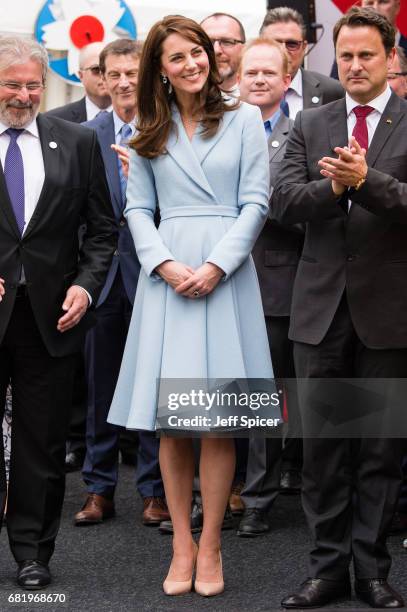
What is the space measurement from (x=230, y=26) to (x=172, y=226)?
7.88 ft

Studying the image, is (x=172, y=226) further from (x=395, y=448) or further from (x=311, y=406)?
(x=395, y=448)

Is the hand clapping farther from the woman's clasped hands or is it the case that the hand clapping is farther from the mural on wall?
the mural on wall

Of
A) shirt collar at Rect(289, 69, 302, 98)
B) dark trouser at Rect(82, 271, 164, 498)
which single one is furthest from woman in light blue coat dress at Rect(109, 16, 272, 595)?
shirt collar at Rect(289, 69, 302, 98)

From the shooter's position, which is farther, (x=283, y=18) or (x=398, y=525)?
(x=283, y=18)

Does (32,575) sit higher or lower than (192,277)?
lower

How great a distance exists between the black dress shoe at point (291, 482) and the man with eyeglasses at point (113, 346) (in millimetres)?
859

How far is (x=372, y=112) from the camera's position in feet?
15.3

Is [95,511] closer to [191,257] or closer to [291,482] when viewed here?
[291,482]

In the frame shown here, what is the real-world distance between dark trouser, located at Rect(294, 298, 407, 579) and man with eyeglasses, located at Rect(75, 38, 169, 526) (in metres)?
1.49

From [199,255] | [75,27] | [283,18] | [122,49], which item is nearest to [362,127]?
[199,255]

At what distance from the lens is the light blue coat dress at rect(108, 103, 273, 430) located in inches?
187

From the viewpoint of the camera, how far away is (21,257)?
4.73 m

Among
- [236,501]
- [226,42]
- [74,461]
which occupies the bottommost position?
[74,461]

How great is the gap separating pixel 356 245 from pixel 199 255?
0.65 meters
